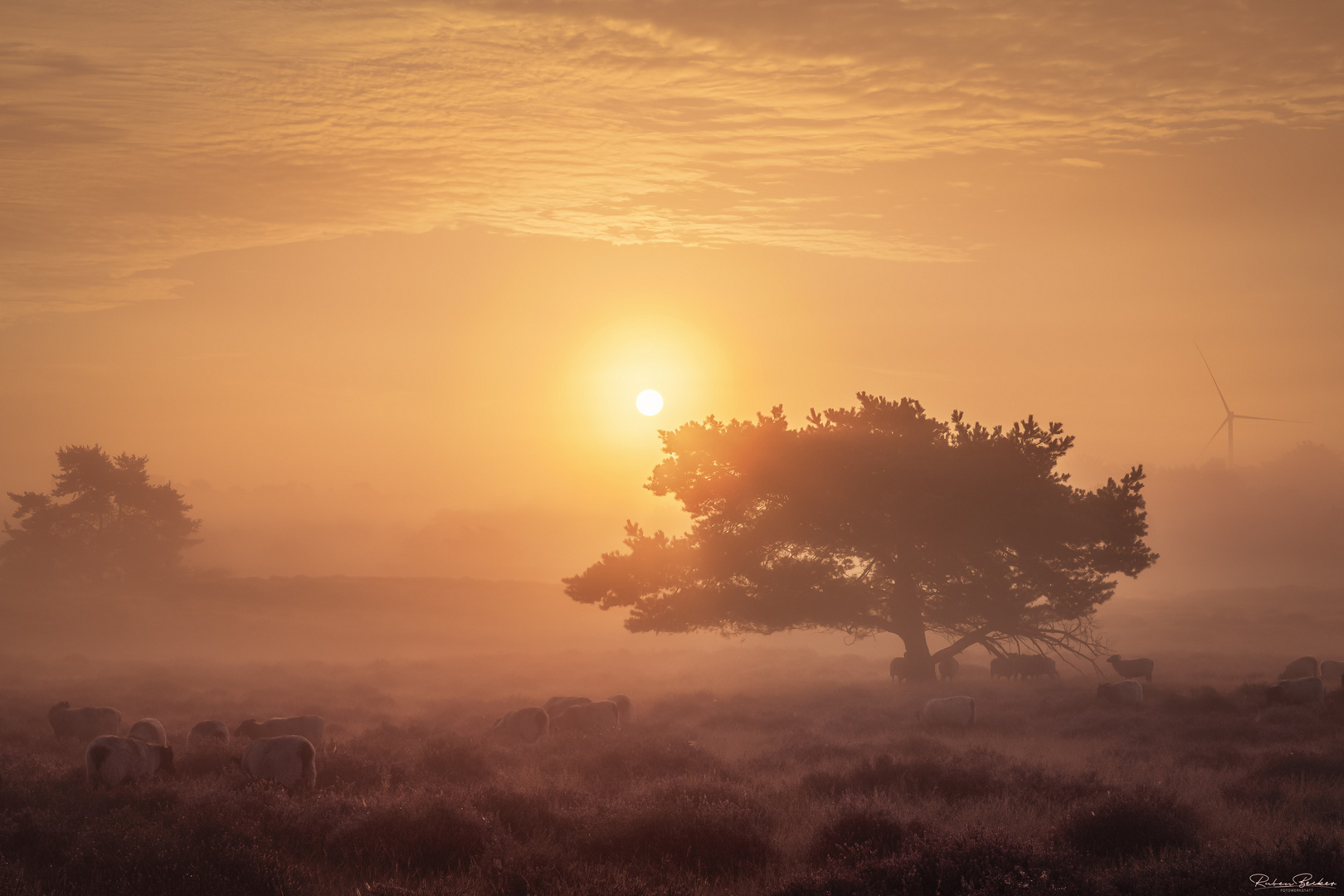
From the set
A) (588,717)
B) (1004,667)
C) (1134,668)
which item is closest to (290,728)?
(588,717)

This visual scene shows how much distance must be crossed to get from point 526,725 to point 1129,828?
14390 millimetres

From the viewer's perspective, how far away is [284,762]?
14.3 m

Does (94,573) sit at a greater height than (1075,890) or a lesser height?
greater

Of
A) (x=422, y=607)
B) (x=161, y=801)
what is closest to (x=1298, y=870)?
(x=161, y=801)

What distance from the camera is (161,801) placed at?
40.8 ft

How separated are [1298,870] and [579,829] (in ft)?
24.5

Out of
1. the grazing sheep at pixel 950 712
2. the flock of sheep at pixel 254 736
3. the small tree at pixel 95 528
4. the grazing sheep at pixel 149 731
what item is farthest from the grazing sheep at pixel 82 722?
the small tree at pixel 95 528

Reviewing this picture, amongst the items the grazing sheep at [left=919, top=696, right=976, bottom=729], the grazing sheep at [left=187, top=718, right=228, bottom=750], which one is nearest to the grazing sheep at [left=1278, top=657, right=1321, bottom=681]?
the grazing sheep at [left=919, top=696, right=976, bottom=729]

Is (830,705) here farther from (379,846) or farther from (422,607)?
(422,607)

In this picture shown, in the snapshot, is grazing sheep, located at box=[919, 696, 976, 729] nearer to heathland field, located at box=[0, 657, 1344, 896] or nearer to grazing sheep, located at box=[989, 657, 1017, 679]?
heathland field, located at box=[0, 657, 1344, 896]

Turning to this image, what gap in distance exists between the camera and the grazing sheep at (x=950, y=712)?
69.9 feet

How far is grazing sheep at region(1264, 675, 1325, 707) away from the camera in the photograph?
71.0 feet

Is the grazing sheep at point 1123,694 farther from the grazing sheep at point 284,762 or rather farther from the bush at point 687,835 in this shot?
the grazing sheep at point 284,762

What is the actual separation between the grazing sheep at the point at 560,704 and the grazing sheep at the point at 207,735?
8041 mm
